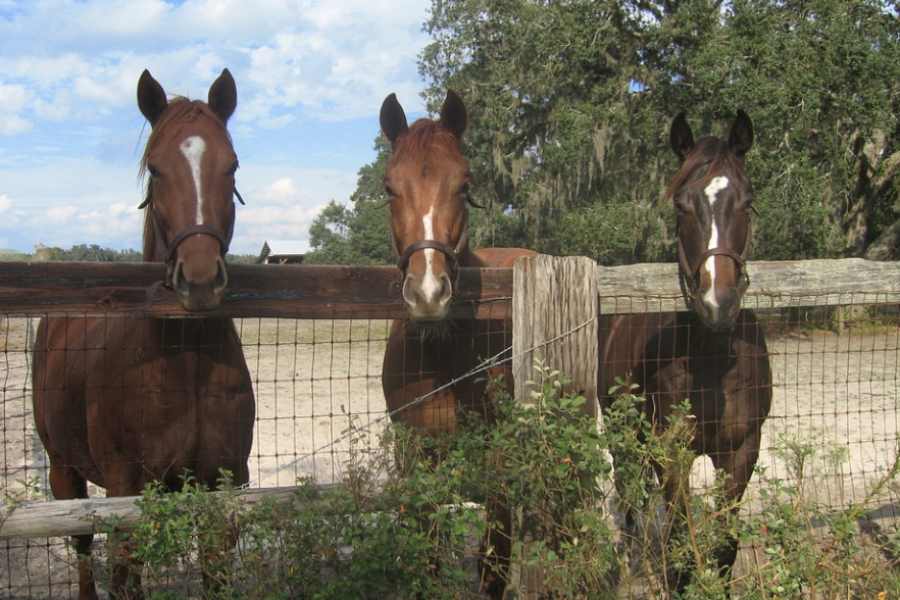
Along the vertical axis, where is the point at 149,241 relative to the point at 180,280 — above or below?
above

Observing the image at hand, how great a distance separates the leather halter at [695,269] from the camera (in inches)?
117

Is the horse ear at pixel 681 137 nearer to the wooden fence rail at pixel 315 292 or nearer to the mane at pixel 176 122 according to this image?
the wooden fence rail at pixel 315 292

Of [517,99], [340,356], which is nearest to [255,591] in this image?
[340,356]

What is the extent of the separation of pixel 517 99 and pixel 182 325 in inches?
636

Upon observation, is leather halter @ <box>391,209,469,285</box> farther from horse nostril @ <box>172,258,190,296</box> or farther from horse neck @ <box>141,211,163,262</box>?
horse neck @ <box>141,211,163,262</box>

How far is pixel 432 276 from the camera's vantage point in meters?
Result: 2.51

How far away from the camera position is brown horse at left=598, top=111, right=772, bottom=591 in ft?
10.2

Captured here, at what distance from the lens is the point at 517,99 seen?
17.7 meters

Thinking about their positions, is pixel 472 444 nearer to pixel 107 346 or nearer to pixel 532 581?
pixel 532 581

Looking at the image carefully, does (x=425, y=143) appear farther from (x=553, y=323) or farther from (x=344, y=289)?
(x=553, y=323)

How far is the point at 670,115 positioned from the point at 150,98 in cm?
1419

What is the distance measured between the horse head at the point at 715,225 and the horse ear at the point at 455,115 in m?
1.11

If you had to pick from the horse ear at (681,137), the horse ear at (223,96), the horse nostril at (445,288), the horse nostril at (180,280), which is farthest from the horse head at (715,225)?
the horse ear at (223,96)

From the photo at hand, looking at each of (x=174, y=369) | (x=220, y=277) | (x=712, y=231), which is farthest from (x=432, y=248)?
(x=712, y=231)
